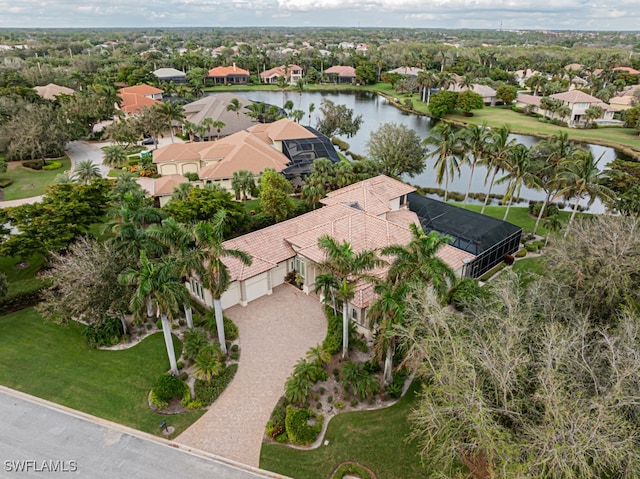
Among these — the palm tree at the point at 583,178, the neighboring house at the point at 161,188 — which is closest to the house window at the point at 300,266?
the neighboring house at the point at 161,188

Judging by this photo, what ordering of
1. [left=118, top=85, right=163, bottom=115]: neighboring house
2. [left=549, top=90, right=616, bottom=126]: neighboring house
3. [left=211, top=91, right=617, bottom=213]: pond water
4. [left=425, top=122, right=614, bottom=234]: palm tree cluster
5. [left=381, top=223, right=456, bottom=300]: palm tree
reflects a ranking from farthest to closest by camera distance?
[left=549, top=90, right=616, bottom=126]: neighboring house
[left=118, top=85, right=163, bottom=115]: neighboring house
[left=211, top=91, right=617, bottom=213]: pond water
[left=425, top=122, right=614, bottom=234]: palm tree cluster
[left=381, top=223, right=456, bottom=300]: palm tree

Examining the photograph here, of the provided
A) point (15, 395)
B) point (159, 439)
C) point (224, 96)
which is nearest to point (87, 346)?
point (15, 395)

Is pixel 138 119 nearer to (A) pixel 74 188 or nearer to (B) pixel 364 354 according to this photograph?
(A) pixel 74 188

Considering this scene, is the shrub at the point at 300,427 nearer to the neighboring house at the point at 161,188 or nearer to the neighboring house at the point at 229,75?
the neighboring house at the point at 161,188

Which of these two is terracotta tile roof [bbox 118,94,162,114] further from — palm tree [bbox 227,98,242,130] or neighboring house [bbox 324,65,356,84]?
neighboring house [bbox 324,65,356,84]

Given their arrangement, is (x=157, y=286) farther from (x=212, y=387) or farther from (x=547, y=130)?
(x=547, y=130)

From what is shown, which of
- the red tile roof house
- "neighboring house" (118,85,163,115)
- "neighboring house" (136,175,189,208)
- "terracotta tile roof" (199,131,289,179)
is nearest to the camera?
the red tile roof house

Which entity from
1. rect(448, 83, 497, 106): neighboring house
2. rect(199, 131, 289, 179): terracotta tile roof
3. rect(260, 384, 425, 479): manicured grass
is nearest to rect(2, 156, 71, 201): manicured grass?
rect(199, 131, 289, 179): terracotta tile roof
